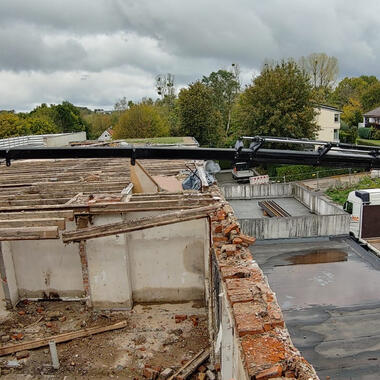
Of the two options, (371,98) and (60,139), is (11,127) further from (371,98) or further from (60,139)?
(371,98)

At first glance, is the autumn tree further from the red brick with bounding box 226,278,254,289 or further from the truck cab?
the red brick with bounding box 226,278,254,289

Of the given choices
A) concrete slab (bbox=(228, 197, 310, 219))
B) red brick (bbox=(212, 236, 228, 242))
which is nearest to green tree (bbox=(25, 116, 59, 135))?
concrete slab (bbox=(228, 197, 310, 219))

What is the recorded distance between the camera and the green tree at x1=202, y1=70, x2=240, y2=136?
45688mm

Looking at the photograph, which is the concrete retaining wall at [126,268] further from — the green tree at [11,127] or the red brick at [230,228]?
the green tree at [11,127]

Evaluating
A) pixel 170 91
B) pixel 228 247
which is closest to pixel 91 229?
pixel 228 247

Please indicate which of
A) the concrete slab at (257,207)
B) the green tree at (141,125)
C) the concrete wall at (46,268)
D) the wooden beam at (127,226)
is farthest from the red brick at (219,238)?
the green tree at (141,125)

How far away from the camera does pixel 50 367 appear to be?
20.9 ft

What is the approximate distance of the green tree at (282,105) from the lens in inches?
1099

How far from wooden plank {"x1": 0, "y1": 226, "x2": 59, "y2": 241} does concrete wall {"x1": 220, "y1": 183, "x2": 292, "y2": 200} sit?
50.0 feet

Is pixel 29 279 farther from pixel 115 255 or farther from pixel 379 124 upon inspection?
pixel 379 124

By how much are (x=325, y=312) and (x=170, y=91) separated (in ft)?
159

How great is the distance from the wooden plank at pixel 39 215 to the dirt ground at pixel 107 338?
2.36 m

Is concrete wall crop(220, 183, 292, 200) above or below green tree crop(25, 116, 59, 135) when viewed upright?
below

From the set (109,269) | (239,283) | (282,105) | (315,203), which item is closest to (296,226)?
(315,203)
